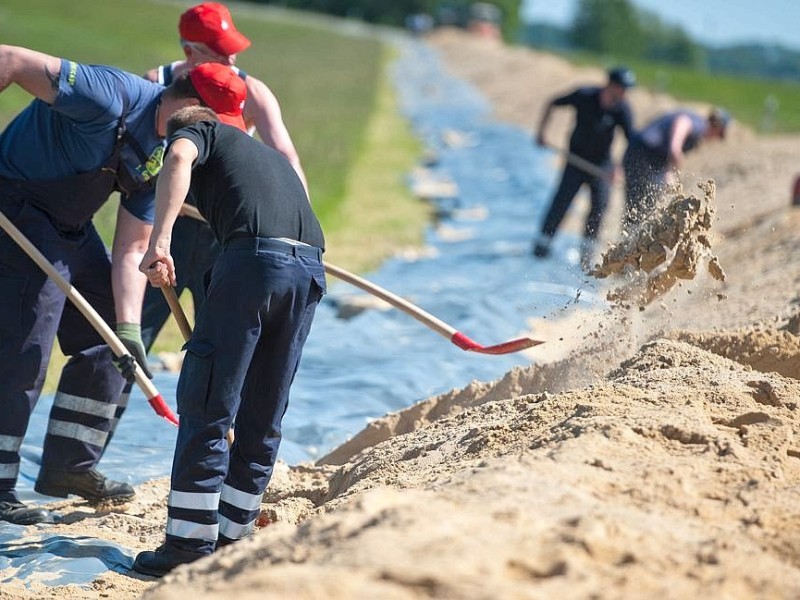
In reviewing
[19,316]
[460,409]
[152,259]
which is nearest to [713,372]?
[460,409]

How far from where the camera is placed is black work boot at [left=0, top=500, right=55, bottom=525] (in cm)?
482

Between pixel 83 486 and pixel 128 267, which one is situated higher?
pixel 128 267

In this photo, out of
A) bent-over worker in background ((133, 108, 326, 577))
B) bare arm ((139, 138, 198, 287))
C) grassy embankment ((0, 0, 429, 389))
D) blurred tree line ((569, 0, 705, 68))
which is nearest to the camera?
bare arm ((139, 138, 198, 287))

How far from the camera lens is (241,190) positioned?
13.8 ft

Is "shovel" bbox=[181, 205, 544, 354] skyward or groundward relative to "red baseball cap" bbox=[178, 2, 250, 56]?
groundward

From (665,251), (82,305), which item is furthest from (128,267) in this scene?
(665,251)

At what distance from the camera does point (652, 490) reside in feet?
12.0

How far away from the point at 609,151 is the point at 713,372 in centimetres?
650

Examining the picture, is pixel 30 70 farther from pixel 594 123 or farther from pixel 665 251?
pixel 594 123

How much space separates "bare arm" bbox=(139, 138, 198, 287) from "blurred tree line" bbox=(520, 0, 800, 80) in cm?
9523

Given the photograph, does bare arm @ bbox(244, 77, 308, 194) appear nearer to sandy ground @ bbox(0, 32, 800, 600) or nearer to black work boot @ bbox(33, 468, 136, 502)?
sandy ground @ bbox(0, 32, 800, 600)

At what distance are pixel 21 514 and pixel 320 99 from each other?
867 inches

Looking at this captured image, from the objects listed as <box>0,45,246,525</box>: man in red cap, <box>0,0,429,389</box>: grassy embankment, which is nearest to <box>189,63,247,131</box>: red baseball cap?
<box>0,45,246,525</box>: man in red cap

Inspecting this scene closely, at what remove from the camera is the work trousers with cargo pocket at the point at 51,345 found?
15.6ft
